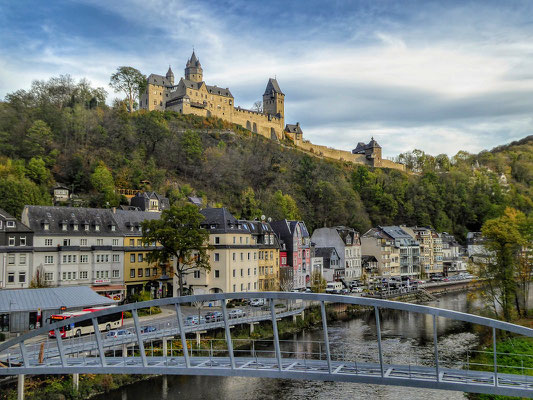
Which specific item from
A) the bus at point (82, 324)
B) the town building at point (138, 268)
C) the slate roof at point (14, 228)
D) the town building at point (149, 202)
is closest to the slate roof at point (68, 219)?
the slate roof at point (14, 228)

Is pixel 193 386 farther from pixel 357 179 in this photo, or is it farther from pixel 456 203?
pixel 456 203

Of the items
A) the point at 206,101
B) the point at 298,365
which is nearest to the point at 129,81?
the point at 206,101

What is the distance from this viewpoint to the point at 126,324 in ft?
124

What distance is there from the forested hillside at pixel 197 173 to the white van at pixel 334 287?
1591 cm

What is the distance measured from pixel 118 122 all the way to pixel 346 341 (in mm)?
59551

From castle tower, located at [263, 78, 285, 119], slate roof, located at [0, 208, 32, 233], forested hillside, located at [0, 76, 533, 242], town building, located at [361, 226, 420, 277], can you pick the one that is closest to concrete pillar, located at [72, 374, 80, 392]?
slate roof, located at [0, 208, 32, 233]

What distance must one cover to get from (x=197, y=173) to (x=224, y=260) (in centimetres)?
4033

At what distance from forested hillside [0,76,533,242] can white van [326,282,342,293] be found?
15.9m

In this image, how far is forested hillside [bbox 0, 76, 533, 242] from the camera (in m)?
69.4

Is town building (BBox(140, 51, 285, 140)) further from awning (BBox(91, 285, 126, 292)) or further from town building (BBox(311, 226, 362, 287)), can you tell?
awning (BBox(91, 285, 126, 292))

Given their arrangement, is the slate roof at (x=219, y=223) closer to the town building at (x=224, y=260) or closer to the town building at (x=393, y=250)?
the town building at (x=224, y=260)

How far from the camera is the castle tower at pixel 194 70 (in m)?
122

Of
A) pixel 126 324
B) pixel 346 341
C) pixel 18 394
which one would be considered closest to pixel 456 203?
pixel 346 341

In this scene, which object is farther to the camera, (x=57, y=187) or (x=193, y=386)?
(x=57, y=187)
